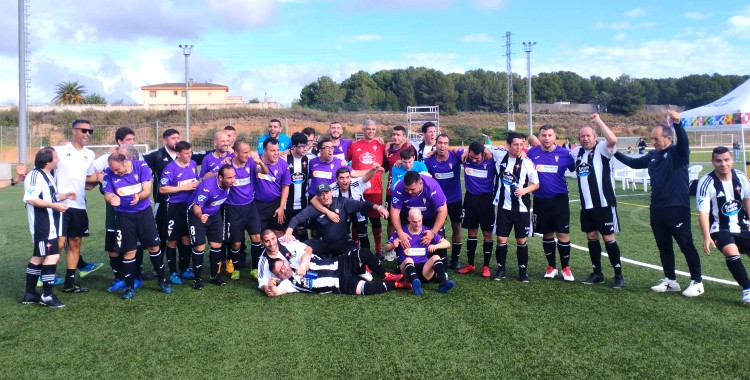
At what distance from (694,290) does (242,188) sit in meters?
5.14

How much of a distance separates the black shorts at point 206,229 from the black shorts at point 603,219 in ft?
14.1

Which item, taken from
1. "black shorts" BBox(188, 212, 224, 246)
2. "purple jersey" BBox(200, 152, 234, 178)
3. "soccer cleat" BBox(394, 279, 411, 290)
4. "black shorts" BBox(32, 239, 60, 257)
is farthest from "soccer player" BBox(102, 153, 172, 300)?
"soccer cleat" BBox(394, 279, 411, 290)

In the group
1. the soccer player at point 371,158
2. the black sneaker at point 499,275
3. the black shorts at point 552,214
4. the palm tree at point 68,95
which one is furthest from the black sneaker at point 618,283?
the palm tree at point 68,95

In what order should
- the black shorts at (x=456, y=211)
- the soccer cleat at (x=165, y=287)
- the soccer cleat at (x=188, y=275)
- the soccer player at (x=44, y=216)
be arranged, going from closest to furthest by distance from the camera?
the soccer player at (x=44, y=216) → the soccer cleat at (x=165, y=287) → the soccer cleat at (x=188, y=275) → the black shorts at (x=456, y=211)

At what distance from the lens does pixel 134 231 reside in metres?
5.70

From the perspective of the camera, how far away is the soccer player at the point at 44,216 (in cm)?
534

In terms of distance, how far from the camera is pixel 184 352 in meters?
4.18

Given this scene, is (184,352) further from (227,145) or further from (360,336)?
(227,145)

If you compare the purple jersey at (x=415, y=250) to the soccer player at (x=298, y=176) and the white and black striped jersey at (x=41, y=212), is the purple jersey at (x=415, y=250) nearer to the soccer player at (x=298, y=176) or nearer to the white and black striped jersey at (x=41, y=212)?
the soccer player at (x=298, y=176)

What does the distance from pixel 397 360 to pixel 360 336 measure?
0.58 meters

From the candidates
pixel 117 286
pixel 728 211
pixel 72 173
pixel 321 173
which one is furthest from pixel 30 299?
pixel 728 211

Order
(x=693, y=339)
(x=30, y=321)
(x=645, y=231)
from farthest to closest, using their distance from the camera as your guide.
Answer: (x=645, y=231) < (x=30, y=321) < (x=693, y=339)

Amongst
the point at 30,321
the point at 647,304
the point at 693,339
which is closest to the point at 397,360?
the point at 693,339

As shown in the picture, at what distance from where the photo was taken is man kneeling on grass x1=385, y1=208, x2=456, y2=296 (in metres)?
5.87
